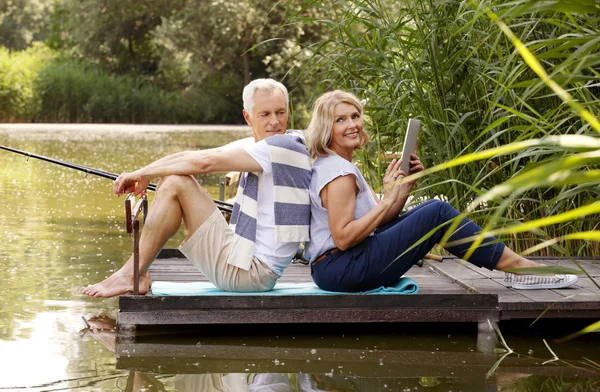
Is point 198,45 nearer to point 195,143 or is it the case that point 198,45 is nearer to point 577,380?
point 195,143

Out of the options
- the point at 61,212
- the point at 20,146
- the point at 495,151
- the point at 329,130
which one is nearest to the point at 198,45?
the point at 20,146

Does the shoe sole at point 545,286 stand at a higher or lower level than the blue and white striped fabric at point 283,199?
lower

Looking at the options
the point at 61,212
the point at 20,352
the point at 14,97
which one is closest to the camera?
the point at 20,352

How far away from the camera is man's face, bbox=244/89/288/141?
14.5ft

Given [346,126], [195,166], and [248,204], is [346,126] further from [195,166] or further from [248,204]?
[195,166]

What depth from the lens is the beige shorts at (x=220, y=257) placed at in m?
4.43

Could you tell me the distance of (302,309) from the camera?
4438 millimetres

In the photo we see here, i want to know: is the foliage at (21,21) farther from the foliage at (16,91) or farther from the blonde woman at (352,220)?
the blonde woman at (352,220)

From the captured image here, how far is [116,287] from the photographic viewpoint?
4.60m

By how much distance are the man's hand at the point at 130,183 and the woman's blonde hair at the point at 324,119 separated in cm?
72

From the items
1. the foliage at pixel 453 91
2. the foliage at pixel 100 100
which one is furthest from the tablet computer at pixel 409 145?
the foliage at pixel 100 100

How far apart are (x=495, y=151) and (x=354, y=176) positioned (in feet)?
7.68

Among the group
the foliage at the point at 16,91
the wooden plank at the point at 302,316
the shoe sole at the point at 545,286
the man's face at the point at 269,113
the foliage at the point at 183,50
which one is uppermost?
the foliage at the point at 183,50

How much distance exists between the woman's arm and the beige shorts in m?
0.38
